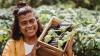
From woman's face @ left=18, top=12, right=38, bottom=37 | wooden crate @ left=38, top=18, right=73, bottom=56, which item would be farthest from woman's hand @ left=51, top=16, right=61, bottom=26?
wooden crate @ left=38, top=18, right=73, bottom=56

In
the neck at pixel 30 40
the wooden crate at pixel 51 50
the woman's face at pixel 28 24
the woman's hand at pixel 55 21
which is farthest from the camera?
the woman's hand at pixel 55 21

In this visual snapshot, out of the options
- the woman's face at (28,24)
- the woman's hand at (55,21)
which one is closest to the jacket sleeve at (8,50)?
the woman's face at (28,24)

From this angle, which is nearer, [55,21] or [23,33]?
[23,33]

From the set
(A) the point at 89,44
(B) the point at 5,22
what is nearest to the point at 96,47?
(A) the point at 89,44

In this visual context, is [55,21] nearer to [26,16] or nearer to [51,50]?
[26,16]

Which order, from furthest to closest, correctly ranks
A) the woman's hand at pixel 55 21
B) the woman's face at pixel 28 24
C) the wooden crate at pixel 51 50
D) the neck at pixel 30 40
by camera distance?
the woman's hand at pixel 55 21 → the neck at pixel 30 40 → the woman's face at pixel 28 24 → the wooden crate at pixel 51 50

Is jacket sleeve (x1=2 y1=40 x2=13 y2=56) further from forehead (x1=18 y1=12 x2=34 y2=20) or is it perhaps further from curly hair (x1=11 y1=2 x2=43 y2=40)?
forehead (x1=18 y1=12 x2=34 y2=20)

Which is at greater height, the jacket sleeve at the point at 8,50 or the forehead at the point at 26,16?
the forehead at the point at 26,16

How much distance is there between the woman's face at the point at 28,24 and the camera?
6434 mm

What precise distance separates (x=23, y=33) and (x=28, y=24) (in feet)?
0.76

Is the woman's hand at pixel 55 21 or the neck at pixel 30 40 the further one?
the woman's hand at pixel 55 21

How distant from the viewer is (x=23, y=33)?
21.7 ft

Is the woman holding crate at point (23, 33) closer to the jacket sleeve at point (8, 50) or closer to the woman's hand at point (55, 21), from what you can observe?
the jacket sleeve at point (8, 50)

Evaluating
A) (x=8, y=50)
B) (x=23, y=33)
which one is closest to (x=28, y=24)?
(x=23, y=33)
